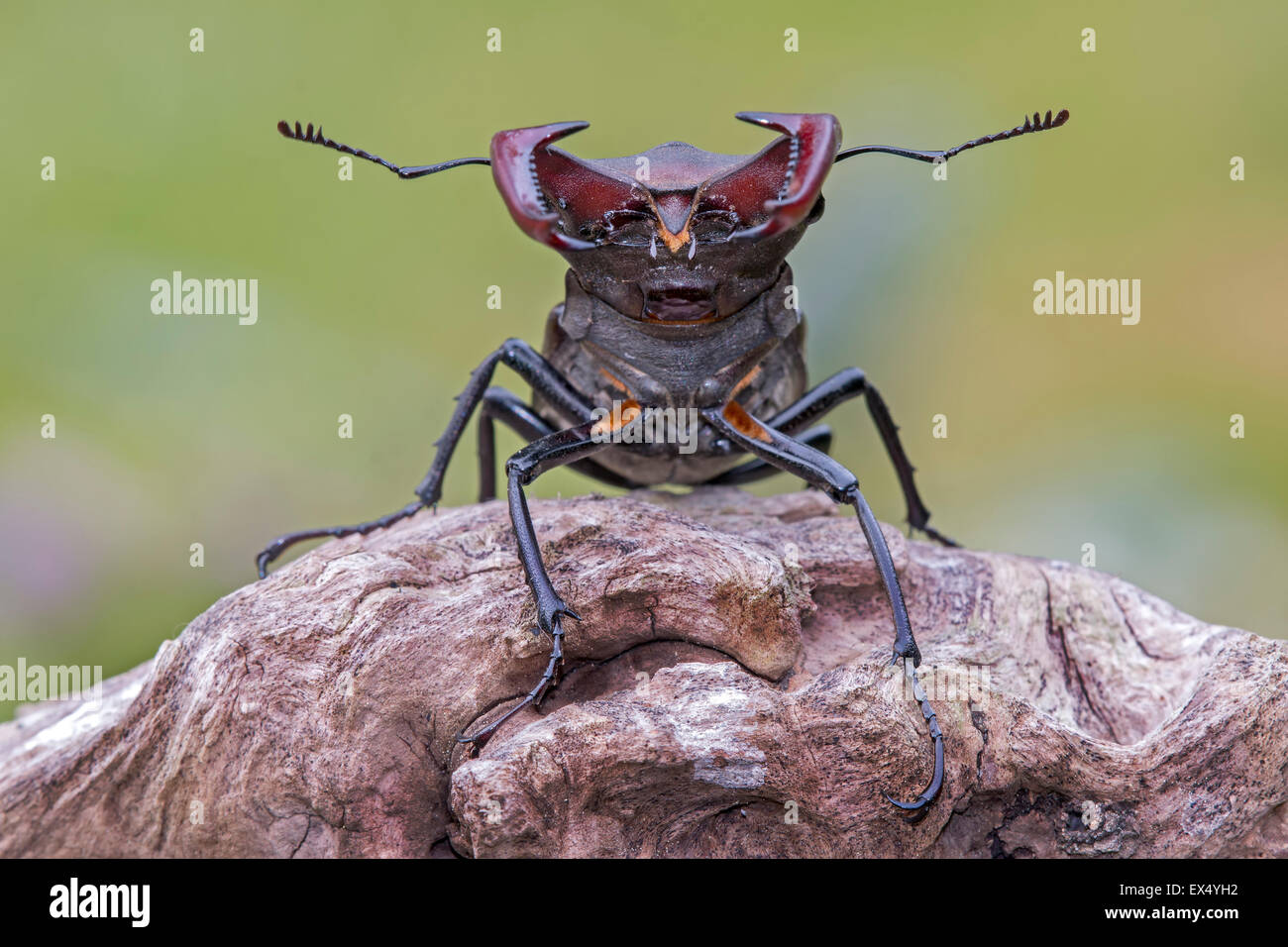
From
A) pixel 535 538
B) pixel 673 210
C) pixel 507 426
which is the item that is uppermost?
pixel 673 210

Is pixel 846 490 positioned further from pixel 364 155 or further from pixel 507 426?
pixel 364 155

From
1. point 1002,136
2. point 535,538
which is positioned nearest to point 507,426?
point 535,538

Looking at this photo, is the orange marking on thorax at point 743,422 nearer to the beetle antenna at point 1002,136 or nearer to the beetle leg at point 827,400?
the beetle leg at point 827,400

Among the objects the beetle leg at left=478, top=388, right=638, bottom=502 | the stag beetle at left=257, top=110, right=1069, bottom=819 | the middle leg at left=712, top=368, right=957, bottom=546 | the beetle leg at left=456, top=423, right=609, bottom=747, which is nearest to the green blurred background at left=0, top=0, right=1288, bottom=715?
the middle leg at left=712, top=368, right=957, bottom=546

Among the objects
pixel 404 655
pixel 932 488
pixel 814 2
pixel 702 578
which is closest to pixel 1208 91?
pixel 814 2

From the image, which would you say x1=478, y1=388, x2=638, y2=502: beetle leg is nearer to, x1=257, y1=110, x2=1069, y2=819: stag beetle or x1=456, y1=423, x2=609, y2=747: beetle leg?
x1=257, y1=110, x2=1069, y2=819: stag beetle

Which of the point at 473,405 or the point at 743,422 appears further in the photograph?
the point at 473,405
